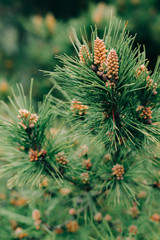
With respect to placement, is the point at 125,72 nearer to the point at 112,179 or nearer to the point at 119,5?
the point at 112,179

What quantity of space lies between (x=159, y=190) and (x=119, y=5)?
1.52 m

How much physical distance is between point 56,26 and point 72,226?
1226 mm

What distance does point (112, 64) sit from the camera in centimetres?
37

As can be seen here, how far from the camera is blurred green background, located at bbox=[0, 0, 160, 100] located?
1305 millimetres

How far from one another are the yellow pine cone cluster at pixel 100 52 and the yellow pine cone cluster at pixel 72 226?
43cm

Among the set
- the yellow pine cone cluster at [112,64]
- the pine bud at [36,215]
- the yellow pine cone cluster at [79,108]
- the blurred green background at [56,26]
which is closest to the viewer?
the yellow pine cone cluster at [112,64]

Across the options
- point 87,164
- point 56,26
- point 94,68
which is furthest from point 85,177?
point 56,26

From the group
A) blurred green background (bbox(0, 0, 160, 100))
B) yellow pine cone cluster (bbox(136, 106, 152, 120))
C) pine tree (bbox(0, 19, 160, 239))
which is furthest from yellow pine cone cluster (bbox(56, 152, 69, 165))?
blurred green background (bbox(0, 0, 160, 100))

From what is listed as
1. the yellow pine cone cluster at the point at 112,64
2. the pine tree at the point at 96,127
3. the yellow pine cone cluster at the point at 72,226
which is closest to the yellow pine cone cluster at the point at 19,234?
the pine tree at the point at 96,127

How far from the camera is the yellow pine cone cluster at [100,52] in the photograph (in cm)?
38

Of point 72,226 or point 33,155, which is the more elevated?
point 33,155

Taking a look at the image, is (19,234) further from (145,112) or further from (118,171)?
(145,112)

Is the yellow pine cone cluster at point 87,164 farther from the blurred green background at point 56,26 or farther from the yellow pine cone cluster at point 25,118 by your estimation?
the blurred green background at point 56,26

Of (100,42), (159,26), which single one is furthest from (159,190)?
(159,26)
